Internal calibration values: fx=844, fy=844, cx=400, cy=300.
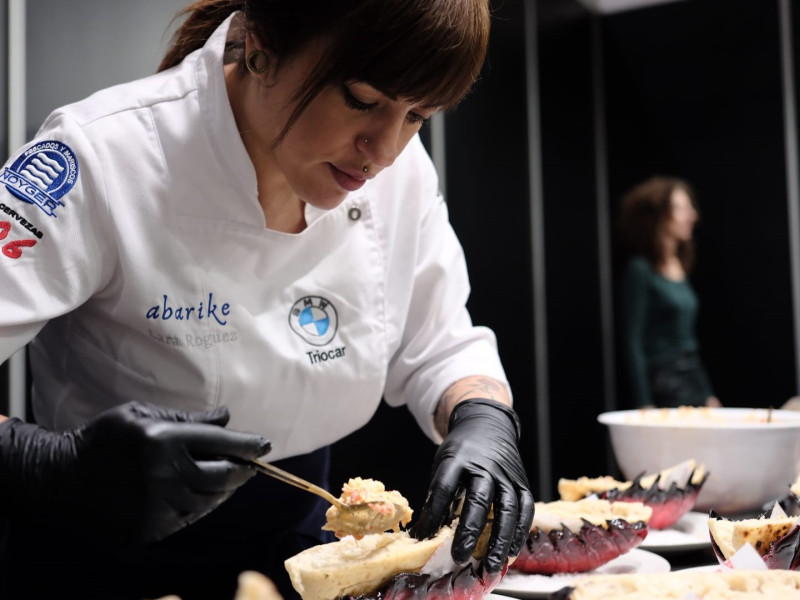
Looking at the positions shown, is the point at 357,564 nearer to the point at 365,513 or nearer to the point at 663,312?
the point at 365,513

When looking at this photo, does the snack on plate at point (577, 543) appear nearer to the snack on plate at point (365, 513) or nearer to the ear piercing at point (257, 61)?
the snack on plate at point (365, 513)

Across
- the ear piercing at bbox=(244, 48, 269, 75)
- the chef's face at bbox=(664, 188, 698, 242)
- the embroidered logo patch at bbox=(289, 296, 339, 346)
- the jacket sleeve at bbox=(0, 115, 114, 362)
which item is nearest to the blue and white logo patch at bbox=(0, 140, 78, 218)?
the jacket sleeve at bbox=(0, 115, 114, 362)

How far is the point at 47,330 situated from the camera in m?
1.44

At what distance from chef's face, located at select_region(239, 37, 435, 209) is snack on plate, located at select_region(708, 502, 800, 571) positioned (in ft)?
2.33

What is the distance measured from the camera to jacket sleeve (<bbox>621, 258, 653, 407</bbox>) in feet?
16.9

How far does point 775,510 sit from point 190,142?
1.06 metres

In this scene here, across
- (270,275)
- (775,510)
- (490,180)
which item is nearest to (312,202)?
(270,275)

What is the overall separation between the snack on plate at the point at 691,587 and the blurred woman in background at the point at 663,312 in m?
4.28

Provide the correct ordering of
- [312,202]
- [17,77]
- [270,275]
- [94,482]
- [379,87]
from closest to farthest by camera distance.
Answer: [94,482] < [379,87] < [312,202] < [270,275] < [17,77]

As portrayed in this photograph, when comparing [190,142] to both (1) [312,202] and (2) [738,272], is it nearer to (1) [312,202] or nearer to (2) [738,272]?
(1) [312,202]

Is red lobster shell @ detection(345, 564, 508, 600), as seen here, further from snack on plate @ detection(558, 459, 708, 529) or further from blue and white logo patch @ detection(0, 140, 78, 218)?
blue and white logo patch @ detection(0, 140, 78, 218)

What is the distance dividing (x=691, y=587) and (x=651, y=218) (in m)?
4.83

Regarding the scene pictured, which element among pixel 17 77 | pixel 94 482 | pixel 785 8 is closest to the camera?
pixel 94 482

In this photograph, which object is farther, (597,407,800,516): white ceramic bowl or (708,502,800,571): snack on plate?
(597,407,800,516): white ceramic bowl
